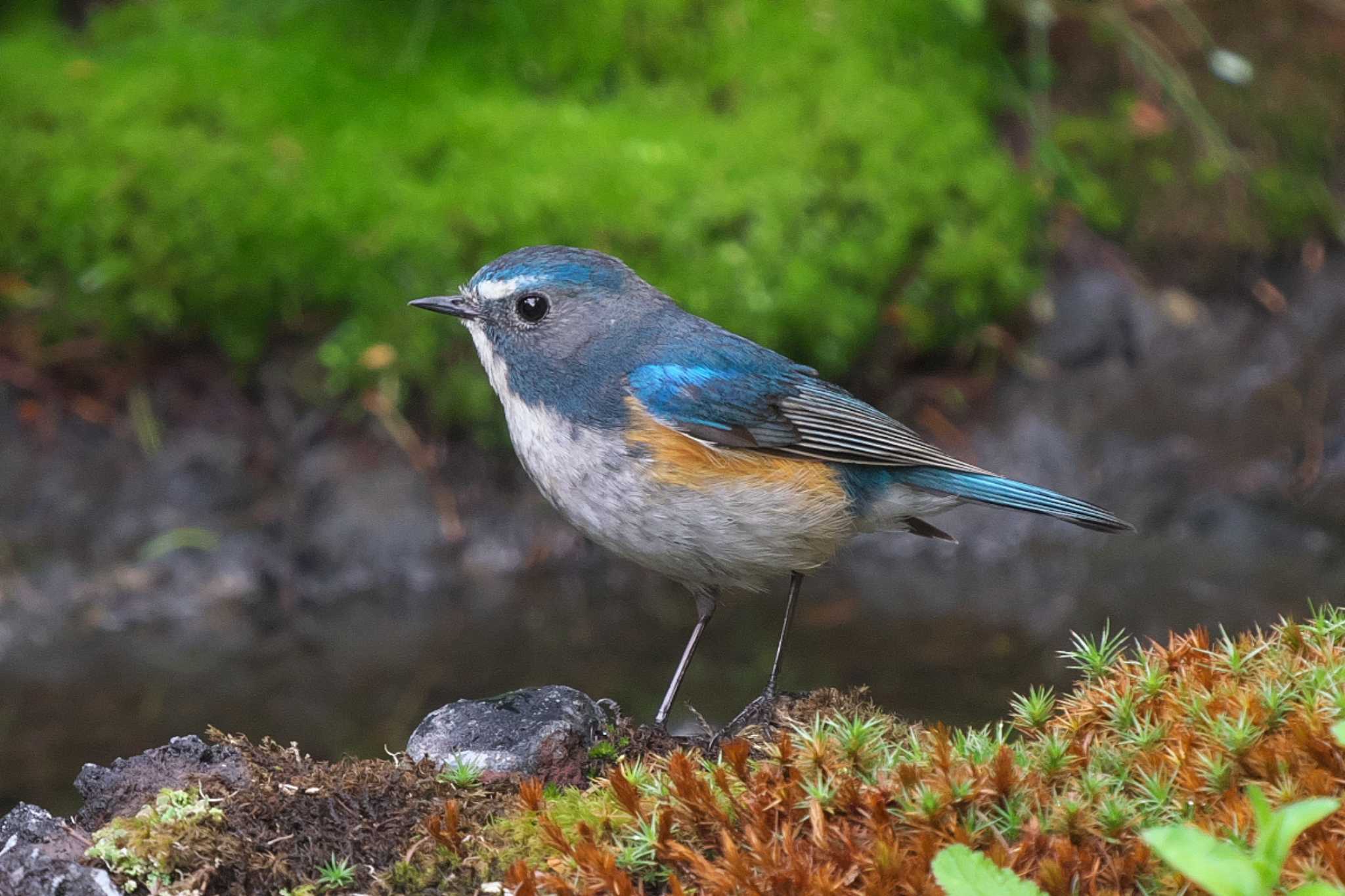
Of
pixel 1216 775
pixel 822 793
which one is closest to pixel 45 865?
pixel 822 793

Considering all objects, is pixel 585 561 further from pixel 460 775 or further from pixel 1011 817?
pixel 1011 817

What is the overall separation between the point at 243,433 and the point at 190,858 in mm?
5718

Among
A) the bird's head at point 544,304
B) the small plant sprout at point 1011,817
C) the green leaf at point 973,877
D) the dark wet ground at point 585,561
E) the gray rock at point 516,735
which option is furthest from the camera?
the dark wet ground at point 585,561

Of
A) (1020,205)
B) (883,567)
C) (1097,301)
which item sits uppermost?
(1020,205)

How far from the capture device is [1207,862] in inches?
107

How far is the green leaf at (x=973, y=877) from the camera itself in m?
3.00

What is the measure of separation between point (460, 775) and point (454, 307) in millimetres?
2020

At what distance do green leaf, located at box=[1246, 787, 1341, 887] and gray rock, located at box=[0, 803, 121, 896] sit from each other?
8.85ft

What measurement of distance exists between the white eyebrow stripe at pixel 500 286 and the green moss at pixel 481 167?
127 inches

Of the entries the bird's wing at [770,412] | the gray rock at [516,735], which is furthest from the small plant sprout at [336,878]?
the bird's wing at [770,412]

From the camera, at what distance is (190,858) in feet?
12.3

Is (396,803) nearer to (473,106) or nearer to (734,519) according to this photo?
(734,519)

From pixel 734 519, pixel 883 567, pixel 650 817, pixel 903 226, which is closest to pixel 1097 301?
pixel 903 226

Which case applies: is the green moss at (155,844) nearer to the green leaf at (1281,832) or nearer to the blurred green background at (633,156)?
the green leaf at (1281,832)
